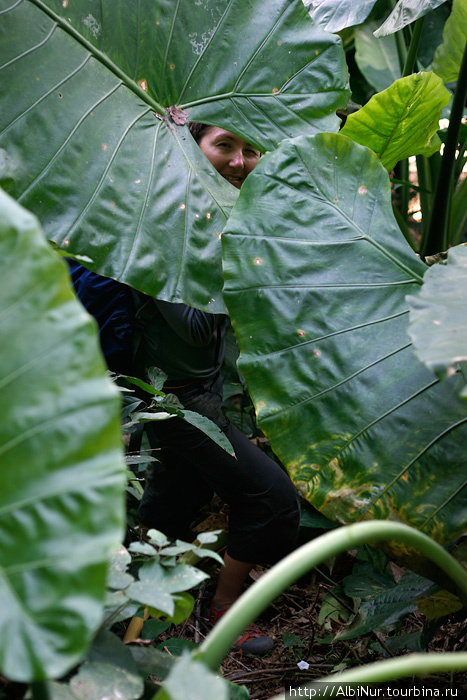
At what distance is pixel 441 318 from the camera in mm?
730

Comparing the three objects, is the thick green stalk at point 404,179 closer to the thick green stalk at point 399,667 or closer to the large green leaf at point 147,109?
the large green leaf at point 147,109

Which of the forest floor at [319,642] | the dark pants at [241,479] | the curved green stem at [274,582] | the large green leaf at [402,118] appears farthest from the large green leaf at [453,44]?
the curved green stem at [274,582]

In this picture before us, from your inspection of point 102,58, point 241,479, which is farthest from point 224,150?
point 241,479

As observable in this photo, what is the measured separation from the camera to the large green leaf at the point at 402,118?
1380 mm

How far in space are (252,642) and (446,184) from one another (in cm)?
146

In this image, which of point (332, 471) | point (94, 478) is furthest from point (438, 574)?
point (94, 478)

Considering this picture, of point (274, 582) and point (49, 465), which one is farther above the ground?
point (49, 465)

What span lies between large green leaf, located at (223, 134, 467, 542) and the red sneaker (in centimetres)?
78

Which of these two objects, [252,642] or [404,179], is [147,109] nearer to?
[252,642]

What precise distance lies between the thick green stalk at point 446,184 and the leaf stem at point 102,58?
890 millimetres

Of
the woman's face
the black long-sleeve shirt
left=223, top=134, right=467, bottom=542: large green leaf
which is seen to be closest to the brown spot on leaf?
→ the woman's face

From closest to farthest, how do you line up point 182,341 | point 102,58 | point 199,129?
point 102,58, point 182,341, point 199,129

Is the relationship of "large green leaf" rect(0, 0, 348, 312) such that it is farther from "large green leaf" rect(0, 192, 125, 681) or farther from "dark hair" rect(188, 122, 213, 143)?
"large green leaf" rect(0, 192, 125, 681)

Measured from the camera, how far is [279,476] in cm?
161
